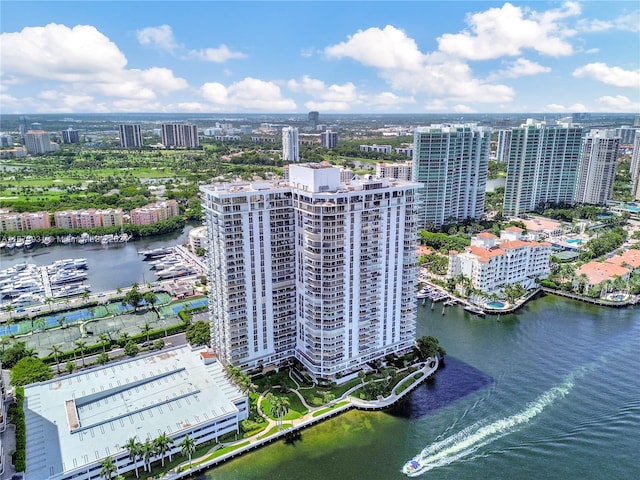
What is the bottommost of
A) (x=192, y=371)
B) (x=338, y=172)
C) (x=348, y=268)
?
(x=192, y=371)

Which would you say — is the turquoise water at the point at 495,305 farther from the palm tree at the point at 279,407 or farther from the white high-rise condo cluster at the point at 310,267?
the palm tree at the point at 279,407

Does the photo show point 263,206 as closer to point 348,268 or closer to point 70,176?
point 348,268

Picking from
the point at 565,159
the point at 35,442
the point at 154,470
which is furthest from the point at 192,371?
the point at 565,159

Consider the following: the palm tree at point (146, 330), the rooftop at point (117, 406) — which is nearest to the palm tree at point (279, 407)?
the rooftop at point (117, 406)

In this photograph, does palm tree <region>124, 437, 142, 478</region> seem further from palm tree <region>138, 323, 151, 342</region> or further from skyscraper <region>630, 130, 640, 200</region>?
skyscraper <region>630, 130, 640, 200</region>

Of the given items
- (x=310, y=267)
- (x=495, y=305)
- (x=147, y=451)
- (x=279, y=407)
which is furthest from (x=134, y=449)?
(x=495, y=305)

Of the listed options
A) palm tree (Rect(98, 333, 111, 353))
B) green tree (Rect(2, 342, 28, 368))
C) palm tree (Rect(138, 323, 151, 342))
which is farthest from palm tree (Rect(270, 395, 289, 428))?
green tree (Rect(2, 342, 28, 368))

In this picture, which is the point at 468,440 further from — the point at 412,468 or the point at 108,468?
the point at 108,468
